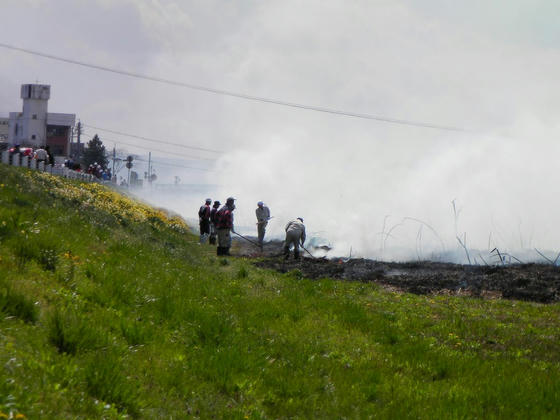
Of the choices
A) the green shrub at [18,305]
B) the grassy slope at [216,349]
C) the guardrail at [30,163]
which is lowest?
the grassy slope at [216,349]

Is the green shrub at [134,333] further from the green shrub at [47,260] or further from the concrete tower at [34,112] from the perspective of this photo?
the concrete tower at [34,112]

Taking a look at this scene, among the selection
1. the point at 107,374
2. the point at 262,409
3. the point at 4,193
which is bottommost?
the point at 262,409

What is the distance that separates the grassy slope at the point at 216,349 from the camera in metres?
4.90

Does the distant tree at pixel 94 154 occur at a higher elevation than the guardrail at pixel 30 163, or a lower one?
higher

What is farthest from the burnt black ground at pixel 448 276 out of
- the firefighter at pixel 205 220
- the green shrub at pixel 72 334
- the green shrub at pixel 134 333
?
the green shrub at pixel 72 334

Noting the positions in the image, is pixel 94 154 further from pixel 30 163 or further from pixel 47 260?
pixel 47 260

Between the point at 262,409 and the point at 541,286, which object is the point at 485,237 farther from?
the point at 262,409

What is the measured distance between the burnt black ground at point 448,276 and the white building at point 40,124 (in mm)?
97250

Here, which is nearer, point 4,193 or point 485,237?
point 4,193

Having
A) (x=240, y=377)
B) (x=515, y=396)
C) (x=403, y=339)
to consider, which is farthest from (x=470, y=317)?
(x=240, y=377)

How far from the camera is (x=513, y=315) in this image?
12820mm

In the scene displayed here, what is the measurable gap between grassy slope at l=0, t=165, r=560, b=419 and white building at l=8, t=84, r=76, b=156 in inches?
4215

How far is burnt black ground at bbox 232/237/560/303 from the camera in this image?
17000 mm

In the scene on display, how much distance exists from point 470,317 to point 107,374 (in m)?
9.31
